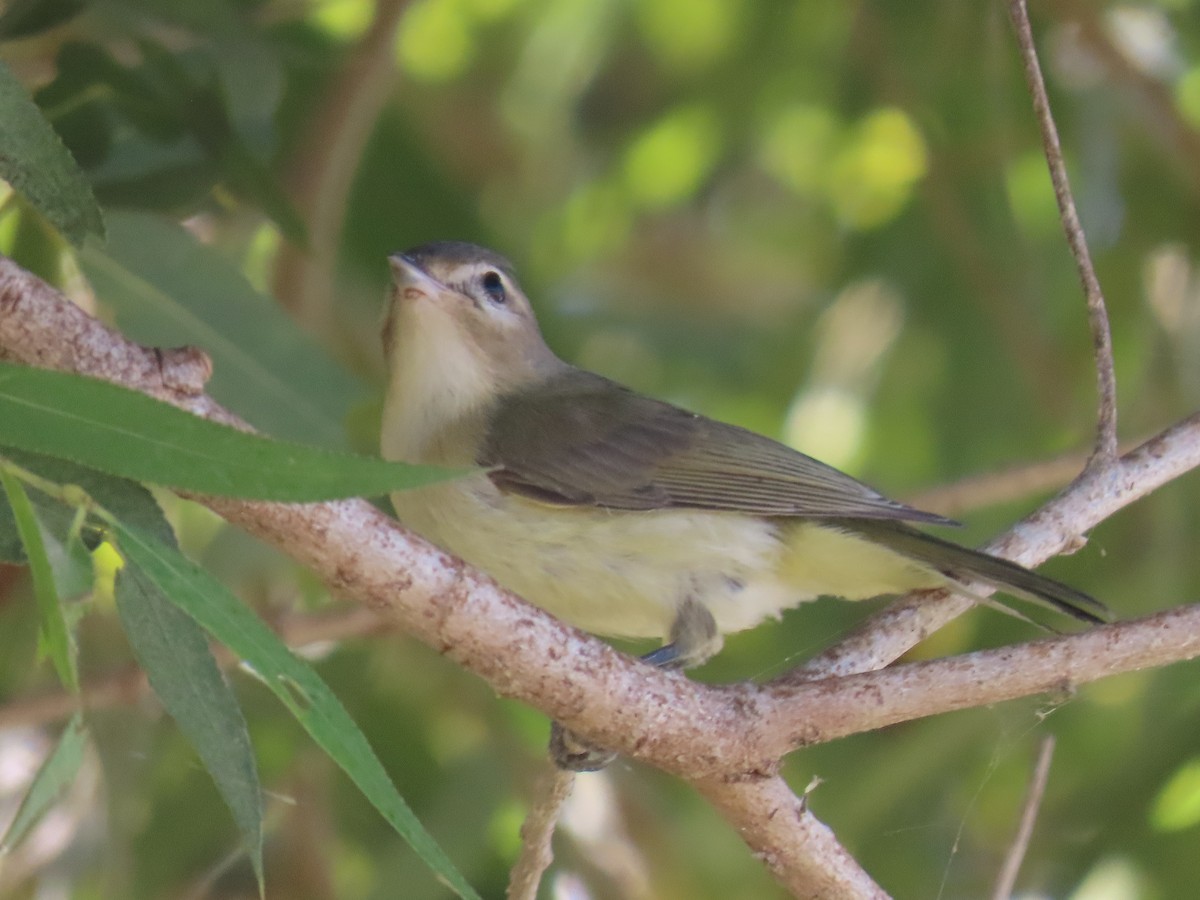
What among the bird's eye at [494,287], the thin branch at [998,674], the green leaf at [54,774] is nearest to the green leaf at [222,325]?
the bird's eye at [494,287]

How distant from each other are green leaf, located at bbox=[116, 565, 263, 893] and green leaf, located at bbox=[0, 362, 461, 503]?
25 cm

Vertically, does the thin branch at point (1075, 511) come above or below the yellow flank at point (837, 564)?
above

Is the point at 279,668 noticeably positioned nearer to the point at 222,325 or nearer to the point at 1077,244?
the point at 1077,244

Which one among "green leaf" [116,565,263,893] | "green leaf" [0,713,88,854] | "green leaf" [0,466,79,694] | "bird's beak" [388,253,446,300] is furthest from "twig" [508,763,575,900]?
"bird's beak" [388,253,446,300]

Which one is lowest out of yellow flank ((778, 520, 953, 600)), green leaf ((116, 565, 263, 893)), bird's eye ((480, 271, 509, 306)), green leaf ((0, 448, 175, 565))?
green leaf ((116, 565, 263, 893))

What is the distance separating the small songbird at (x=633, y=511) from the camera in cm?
303

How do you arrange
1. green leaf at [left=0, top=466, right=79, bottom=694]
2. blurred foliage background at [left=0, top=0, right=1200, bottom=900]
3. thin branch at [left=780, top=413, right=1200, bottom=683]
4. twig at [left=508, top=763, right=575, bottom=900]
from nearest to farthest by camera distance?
green leaf at [left=0, top=466, right=79, bottom=694] → twig at [left=508, top=763, right=575, bottom=900] → thin branch at [left=780, top=413, right=1200, bottom=683] → blurred foliage background at [left=0, top=0, right=1200, bottom=900]

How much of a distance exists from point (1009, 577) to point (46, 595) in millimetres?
1598

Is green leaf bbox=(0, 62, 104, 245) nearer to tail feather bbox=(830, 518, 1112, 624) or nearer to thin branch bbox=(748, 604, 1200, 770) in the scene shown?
thin branch bbox=(748, 604, 1200, 770)

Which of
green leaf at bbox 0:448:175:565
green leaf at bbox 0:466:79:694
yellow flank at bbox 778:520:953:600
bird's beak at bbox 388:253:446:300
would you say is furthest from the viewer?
bird's beak at bbox 388:253:446:300

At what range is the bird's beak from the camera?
11.2 feet

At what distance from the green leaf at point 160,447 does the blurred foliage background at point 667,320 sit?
1426mm

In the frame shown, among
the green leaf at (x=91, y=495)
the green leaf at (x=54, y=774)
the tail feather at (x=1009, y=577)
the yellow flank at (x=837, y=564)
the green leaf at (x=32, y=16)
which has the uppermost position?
the tail feather at (x=1009, y=577)

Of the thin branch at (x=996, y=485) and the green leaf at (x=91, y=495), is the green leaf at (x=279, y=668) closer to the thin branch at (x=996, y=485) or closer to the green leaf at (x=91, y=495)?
the green leaf at (x=91, y=495)
